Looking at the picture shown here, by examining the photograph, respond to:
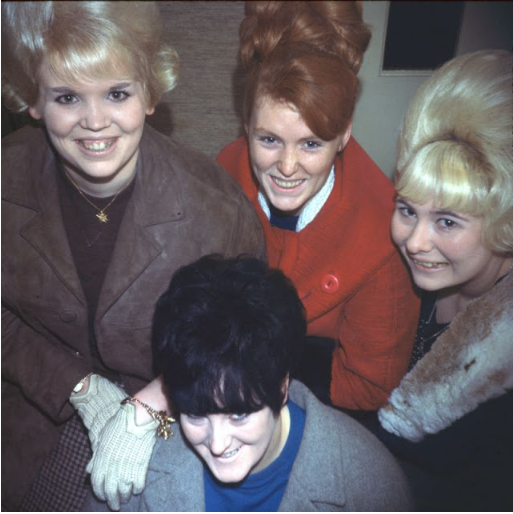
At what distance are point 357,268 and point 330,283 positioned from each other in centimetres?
10

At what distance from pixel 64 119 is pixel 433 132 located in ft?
3.02

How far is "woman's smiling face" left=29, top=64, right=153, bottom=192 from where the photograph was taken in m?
1.23

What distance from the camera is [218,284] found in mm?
1229

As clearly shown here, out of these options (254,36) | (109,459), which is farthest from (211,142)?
(109,459)

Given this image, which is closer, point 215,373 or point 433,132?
point 215,373

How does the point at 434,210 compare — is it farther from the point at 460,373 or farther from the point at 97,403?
the point at 97,403

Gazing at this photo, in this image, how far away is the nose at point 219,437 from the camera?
1189mm

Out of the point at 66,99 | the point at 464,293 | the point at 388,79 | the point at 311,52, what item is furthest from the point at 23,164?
the point at 464,293

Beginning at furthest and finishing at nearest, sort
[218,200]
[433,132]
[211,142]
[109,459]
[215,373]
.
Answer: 1. [211,142]
2. [218,200]
3. [109,459]
4. [433,132]
5. [215,373]

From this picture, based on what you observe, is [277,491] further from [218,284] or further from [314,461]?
[218,284]

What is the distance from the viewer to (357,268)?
5.10 feet

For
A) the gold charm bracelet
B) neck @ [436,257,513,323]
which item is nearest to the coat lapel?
the gold charm bracelet

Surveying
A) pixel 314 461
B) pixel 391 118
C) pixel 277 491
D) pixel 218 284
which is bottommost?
pixel 277 491

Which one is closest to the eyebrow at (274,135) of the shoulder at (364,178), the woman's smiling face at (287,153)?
the woman's smiling face at (287,153)
